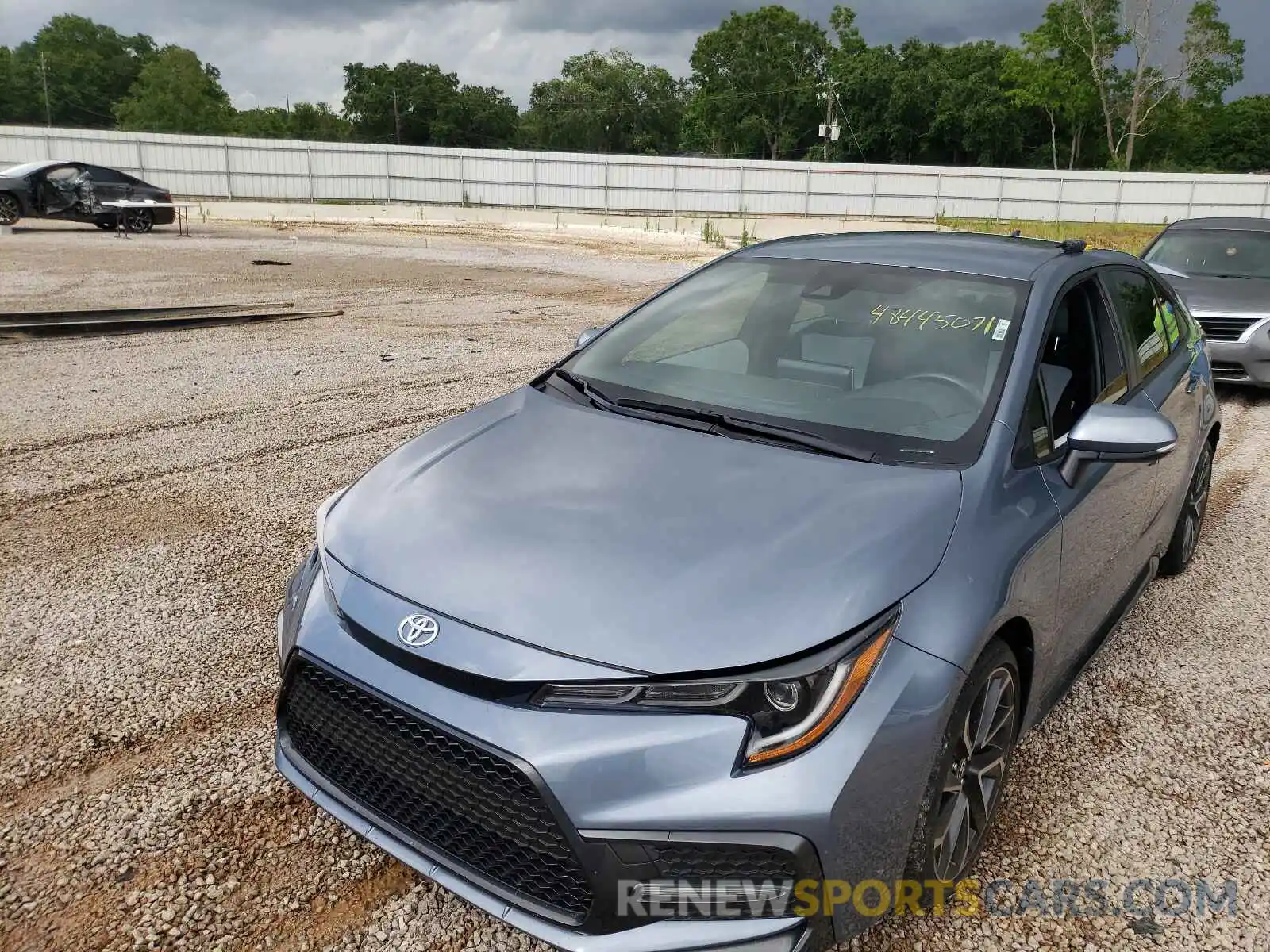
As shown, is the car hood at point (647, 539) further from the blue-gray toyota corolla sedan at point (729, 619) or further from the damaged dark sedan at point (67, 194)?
the damaged dark sedan at point (67, 194)

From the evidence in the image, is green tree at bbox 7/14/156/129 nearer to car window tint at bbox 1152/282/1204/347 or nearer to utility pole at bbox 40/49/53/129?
utility pole at bbox 40/49/53/129

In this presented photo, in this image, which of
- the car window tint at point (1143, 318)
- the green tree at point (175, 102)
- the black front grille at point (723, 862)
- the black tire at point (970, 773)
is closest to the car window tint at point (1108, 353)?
the car window tint at point (1143, 318)

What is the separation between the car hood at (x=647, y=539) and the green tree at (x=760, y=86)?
92.0 meters

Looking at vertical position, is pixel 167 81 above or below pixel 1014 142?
above

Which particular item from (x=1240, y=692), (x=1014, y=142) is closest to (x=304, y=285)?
(x=1240, y=692)

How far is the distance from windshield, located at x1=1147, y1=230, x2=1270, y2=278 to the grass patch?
53.8 feet

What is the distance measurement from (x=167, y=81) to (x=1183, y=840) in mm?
104616

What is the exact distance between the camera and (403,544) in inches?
95.1

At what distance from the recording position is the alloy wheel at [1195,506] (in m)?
4.57

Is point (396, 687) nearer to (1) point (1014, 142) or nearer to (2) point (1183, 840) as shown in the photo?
(2) point (1183, 840)

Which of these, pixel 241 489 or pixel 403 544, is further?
pixel 241 489

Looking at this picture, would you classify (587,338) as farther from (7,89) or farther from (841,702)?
(7,89)

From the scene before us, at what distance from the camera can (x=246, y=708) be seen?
331 cm

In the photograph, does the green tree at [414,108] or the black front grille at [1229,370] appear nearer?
the black front grille at [1229,370]
